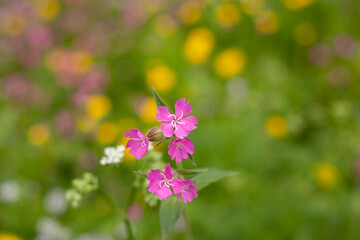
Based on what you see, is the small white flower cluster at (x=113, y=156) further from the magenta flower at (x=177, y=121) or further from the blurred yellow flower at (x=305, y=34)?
the blurred yellow flower at (x=305, y=34)

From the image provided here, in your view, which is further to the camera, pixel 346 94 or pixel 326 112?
pixel 346 94

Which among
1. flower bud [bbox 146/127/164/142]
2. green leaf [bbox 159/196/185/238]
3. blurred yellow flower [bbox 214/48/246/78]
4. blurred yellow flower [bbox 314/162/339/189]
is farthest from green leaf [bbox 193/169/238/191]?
blurred yellow flower [bbox 214/48/246/78]

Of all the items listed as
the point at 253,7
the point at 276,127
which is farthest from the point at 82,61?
the point at 276,127

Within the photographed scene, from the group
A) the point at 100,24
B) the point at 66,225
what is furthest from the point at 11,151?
the point at 100,24

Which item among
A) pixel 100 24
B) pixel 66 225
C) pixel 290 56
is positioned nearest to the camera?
pixel 66 225

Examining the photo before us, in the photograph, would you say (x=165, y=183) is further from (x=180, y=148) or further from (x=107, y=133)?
(x=107, y=133)

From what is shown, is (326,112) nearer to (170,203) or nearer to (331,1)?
(331,1)
